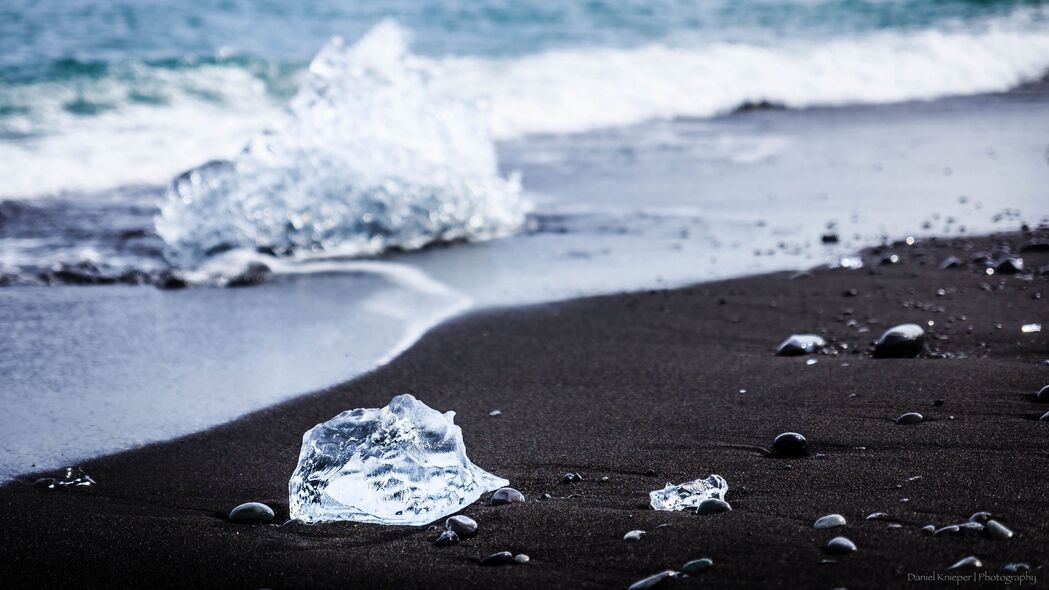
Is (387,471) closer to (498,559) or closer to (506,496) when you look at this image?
(506,496)

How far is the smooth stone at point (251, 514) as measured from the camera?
2.63 meters

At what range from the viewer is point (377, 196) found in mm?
6062

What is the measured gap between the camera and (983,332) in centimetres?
394

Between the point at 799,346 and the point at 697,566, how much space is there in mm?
1809

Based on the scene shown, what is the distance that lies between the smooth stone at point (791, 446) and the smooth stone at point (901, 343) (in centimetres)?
100

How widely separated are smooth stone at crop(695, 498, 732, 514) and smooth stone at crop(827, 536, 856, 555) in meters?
0.32

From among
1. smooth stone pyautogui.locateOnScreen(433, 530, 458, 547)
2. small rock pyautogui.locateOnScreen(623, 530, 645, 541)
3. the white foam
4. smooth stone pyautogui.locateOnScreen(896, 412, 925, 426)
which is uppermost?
the white foam

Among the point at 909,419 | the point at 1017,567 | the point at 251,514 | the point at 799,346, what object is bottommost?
the point at 251,514

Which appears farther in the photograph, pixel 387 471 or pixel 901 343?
pixel 901 343

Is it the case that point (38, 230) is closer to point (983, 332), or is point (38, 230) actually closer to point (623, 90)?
point (983, 332)

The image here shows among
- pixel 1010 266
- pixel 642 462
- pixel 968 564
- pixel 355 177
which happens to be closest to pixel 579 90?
pixel 355 177

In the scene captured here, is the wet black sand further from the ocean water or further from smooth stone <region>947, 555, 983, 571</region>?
the ocean water

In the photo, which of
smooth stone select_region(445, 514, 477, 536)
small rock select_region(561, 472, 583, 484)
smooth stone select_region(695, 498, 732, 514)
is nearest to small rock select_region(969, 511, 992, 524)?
smooth stone select_region(695, 498, 732, 514)

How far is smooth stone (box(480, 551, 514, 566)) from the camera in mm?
2328
